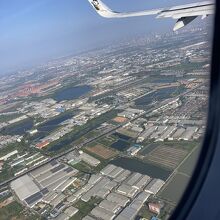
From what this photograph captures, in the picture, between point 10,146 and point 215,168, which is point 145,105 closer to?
point 10,146

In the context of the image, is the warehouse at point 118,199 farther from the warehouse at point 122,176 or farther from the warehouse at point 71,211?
the warehouse at point 71,211

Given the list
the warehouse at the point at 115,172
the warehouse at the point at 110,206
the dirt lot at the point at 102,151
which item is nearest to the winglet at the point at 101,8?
the warehouse at the point at 110,206

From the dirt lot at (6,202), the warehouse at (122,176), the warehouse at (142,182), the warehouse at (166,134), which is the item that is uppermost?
the warehouse at (166,134)

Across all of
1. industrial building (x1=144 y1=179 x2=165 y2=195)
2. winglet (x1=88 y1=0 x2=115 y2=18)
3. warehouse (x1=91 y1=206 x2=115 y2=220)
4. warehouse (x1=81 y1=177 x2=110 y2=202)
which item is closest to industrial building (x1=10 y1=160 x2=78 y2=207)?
warehouse (x1=81 y1=177 x2=110 y2=202)

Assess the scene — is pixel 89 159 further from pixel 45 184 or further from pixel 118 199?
pixel 118 199

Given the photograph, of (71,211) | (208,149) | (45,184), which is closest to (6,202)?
(45,184)
